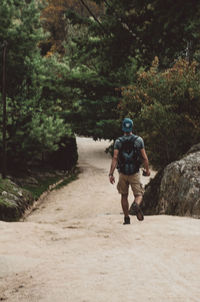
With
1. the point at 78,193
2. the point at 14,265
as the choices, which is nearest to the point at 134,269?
the point at 14,265

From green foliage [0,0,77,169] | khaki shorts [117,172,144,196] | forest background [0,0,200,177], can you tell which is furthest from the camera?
green foliage [0,0,77,169]

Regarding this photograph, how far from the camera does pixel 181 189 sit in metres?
9.55

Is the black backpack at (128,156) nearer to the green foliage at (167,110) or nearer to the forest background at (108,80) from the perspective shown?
the forest background at (108,80)

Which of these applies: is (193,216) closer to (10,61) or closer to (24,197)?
(24,197)

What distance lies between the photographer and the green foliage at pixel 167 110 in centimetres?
1273

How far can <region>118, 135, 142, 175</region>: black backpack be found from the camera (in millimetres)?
7453

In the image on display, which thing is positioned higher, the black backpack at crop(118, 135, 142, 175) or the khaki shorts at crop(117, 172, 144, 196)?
the black backpack at crop(118, 135, 142, 175)

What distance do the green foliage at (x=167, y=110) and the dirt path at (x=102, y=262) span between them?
16.8 ft

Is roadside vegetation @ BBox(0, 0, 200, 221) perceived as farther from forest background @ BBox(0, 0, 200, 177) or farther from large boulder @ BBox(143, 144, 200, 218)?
large boulder @ BBox(143, 144, 200, 218)

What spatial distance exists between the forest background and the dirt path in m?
2.70

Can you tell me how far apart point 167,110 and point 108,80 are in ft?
47.4

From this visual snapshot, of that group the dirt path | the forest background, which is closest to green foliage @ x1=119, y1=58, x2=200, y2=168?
the forest background

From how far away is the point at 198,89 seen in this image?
12.6 meters

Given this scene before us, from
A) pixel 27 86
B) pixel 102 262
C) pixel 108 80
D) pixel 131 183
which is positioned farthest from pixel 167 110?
pixel 108 80
